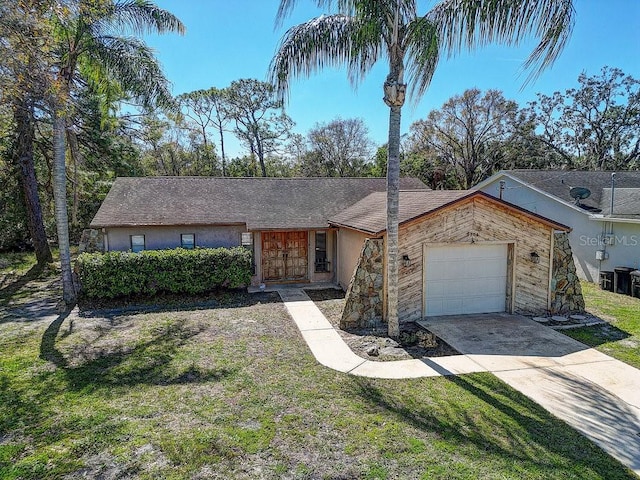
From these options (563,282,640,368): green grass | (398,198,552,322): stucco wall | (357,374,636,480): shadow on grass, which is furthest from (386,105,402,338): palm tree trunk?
(563,282,640,368): green grass

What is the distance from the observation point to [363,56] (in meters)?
9.38

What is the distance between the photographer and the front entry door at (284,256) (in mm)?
15172

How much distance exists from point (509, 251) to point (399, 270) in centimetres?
340

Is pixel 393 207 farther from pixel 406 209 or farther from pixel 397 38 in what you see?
pixel 397 38

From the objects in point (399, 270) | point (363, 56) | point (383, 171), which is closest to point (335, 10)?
point (363, 56)

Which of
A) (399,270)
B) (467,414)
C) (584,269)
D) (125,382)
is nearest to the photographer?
(467,414)

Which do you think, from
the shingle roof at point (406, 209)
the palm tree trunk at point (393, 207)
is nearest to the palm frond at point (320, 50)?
the palm tree trunk at point (393, 207)

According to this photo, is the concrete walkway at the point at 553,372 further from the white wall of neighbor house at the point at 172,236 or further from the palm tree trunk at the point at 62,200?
the palm tree trunk at the point at 62,200

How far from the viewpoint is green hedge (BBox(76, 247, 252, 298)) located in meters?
12.2

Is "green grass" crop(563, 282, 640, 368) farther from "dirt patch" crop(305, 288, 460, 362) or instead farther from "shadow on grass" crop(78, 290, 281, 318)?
"shadow on grass" crop(78, 290, 281, 318)

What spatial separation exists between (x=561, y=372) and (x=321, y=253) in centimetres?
937

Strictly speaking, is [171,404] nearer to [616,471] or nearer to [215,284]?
[616,471]

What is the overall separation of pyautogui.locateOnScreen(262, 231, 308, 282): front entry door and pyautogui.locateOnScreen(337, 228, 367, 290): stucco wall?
1.54 meters

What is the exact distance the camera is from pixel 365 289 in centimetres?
1041
